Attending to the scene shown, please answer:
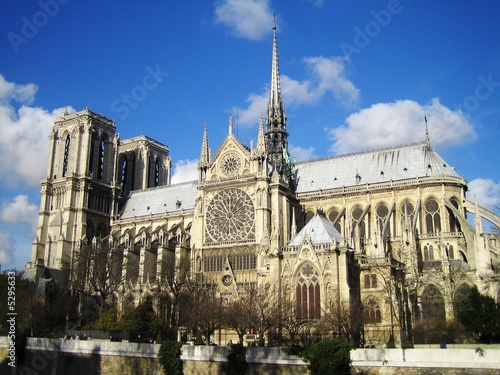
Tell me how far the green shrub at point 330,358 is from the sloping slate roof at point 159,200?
45.8 meters

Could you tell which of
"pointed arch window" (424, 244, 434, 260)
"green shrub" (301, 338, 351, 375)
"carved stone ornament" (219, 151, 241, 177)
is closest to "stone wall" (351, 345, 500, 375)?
"green shrub" (301, 338, 351, 375)

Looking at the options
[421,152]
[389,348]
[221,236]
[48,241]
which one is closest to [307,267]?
[389,348]

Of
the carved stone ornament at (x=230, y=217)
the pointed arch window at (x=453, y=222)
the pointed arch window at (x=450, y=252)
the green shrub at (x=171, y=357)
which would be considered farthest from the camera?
the carved stone ornament at (x=230, y=217)

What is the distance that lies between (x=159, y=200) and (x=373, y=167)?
3121 centimetres

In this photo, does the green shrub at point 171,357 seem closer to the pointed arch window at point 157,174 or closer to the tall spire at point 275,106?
the tall spire at point 275,106

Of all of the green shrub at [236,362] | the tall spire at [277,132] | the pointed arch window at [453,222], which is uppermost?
the tall spire at [277,132]

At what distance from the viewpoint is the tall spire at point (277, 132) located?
68750 mm

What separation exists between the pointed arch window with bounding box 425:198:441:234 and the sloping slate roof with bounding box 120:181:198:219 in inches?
1210

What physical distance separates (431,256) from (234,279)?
1923 centimetres

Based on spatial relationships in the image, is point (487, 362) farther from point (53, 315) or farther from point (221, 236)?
point (53, 315)

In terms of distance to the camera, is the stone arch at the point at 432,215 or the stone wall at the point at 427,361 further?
the stone arch at the point at 432,215

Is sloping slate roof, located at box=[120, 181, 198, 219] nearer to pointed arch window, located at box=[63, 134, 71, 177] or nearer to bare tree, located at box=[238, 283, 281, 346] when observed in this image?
pointed arch window, located at box=[63, 134, 71, 177]

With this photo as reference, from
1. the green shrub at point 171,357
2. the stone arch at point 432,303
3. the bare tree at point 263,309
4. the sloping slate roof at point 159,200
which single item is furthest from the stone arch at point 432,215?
the green shrub at point 171,357

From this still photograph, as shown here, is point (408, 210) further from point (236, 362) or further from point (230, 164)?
point (236, 362)
